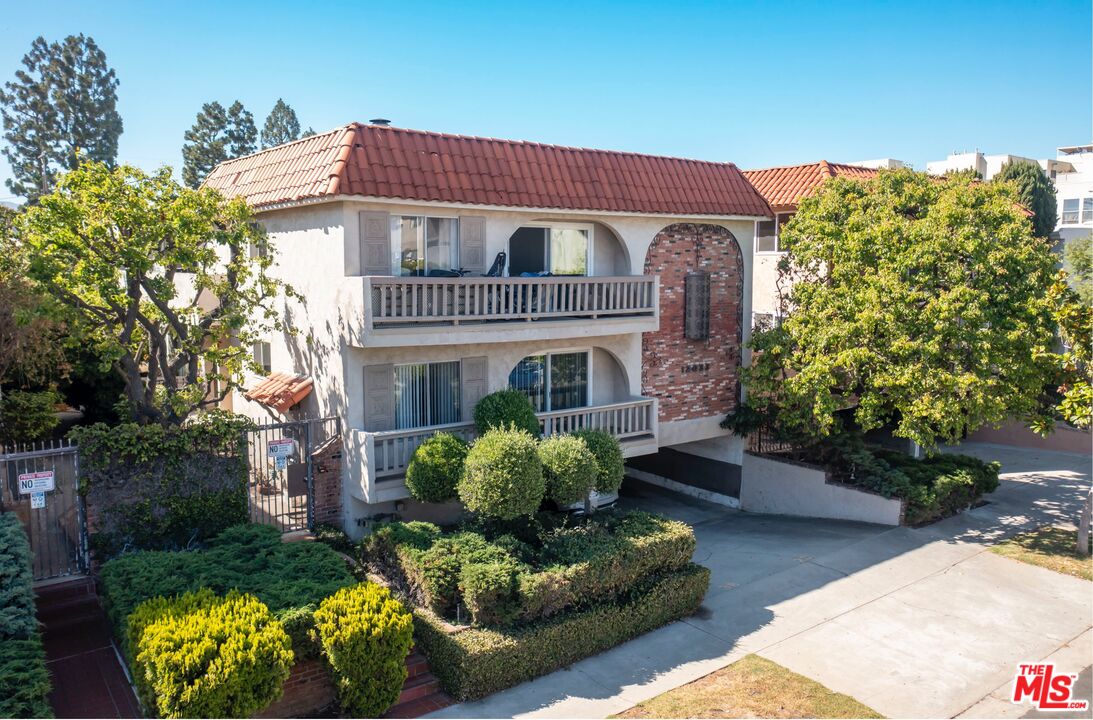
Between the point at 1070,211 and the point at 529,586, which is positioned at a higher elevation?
the point at 1070,211

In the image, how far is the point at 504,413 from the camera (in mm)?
14602

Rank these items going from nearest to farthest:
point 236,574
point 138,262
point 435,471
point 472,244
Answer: point 236,574 < point 138,262 < point 435,471 < point 472,244

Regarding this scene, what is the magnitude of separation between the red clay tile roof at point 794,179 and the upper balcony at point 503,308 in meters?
6.78

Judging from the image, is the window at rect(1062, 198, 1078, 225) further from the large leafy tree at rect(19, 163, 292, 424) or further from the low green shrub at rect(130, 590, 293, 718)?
the low green shrub at rect(130, 590, 293, 718)

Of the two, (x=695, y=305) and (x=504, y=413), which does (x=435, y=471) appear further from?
(x=695, y=305)

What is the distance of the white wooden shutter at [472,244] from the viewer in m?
15.2

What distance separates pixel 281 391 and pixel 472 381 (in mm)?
3791

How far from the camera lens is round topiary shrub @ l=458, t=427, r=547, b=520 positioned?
39.7 ft

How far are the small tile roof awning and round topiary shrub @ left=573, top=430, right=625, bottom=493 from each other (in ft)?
18.3

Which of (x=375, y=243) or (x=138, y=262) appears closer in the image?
(x=138, y=262)

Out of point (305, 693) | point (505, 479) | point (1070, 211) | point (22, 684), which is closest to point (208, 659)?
point (22, 684)

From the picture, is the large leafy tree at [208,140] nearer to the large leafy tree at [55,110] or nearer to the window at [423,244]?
the large leafy tree at [55,110]

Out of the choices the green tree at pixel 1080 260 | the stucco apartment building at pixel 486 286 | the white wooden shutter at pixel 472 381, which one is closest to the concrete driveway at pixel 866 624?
the stucco apartment building at pixel 486 286

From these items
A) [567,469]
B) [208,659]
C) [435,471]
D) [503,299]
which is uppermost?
[503,299]
